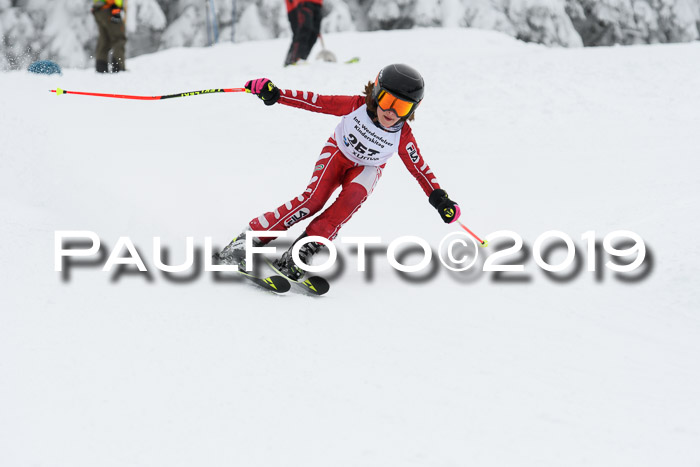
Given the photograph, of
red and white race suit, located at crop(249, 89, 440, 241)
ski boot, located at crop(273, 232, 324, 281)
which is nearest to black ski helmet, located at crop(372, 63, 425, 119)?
red and white race suit, located at crop(249, 89, 440, 241)

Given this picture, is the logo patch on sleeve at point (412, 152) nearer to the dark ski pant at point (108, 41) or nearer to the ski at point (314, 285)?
the ski at point (314, 285)

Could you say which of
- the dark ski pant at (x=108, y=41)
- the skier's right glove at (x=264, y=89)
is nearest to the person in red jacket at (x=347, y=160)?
the skier's right glove at (x=264, y=89)

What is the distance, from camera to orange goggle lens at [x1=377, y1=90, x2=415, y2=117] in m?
3.28

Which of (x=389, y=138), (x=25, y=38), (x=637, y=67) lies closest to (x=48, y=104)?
(x=389, y=138)

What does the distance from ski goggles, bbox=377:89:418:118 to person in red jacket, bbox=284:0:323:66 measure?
5.76 meters

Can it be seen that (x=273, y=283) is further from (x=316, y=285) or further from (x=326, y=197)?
(x=326, y=197)

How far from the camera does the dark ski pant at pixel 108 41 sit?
27.3 ft

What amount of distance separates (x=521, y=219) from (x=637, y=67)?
3.78 m

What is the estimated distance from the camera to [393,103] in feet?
10.8

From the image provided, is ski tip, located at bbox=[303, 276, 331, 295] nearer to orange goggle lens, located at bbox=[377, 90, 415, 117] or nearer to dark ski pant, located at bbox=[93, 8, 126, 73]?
orange goggle lens, located at bbox=[377, 90, 415, 117]

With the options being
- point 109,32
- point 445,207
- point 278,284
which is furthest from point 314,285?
point 109,32

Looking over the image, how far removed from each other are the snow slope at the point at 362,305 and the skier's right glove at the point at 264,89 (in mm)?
1096

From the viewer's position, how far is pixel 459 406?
200 cm

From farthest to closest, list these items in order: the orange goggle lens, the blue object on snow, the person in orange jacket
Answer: the person in orange jacket → the blue object on snow → the orange goggle lens
